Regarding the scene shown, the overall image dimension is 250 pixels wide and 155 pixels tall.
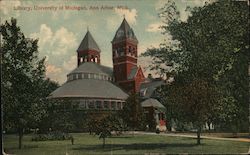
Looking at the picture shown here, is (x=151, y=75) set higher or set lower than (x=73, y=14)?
lower

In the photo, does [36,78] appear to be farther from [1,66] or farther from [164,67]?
[164,67]

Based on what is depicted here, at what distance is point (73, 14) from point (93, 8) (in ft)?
0.73

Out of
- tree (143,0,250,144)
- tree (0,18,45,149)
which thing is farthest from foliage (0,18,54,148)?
tree (143,0,250,144)

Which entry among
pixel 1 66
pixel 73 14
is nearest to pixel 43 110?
pixel 1 66

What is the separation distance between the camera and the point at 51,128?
571cm

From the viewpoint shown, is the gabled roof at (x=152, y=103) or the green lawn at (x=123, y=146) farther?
the gabled roof at (x=152, y=103)

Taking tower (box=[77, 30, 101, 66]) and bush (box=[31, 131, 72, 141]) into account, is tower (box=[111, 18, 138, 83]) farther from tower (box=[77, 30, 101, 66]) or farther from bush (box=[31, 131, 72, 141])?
bush (box=[31, 131, 72, 141])

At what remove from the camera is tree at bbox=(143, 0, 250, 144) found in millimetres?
5719

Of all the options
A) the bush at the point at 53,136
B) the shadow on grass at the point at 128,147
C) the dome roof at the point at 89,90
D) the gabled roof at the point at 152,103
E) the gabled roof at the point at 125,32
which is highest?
the gabled roof at the point at 125,32

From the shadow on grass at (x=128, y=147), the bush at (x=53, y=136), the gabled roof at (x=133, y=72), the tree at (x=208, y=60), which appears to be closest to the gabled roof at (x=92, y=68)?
the gabled roof at (x=133, y=72)

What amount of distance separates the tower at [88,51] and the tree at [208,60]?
0.59m

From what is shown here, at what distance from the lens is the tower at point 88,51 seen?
219 inches

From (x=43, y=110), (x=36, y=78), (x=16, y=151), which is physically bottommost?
(x=16, y=151)

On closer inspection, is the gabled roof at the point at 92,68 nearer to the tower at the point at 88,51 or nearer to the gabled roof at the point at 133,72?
the tower at the point at 88,51
